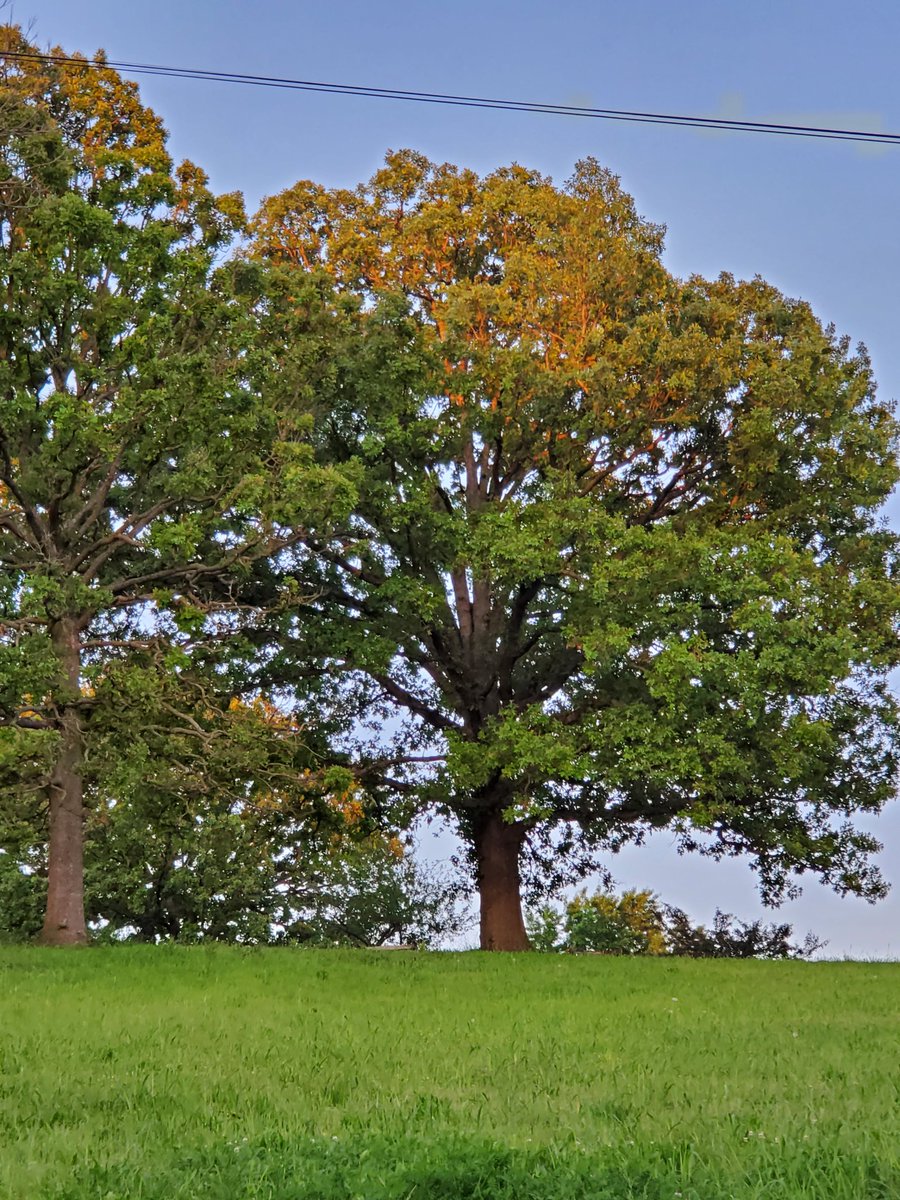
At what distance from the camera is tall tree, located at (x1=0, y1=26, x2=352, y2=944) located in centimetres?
1927

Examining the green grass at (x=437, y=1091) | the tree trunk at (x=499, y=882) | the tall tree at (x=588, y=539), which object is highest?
the tall tree at (x=588, y=539)

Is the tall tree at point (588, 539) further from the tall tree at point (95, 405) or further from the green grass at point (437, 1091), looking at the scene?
the green grass at point (437, 1091)

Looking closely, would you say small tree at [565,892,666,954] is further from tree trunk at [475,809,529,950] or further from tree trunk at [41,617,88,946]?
tree trunk at [41,617,88,946]

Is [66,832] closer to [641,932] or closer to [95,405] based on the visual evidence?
[95,405]

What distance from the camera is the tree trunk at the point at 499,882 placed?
24297 mm

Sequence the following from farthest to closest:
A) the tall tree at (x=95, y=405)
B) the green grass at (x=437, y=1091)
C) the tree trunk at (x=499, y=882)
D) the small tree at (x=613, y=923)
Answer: the small tree at (x=613, y=923) → the tree trunk at (x=499, y=882) → the tall tree at (x=95, y=405) → the green grass at (x=437, y=1091)

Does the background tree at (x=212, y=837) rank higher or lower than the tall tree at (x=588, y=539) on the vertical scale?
lower

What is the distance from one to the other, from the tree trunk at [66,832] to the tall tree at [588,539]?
4.55 meters

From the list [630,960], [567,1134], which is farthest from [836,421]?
[567,1134]

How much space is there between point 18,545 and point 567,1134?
17347 mm

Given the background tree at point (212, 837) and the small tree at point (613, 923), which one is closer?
the background tree at point (212, 837)

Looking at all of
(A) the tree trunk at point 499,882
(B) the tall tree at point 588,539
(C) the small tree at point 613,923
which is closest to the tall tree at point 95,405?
(B) the tall tree at point 588,539

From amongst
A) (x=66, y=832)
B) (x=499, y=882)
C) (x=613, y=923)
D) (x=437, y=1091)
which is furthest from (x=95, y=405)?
(x=613, y=923)

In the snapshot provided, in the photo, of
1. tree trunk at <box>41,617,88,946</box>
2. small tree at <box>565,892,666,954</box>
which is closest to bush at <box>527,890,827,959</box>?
small tree at <box>565,892,666,954</box>
